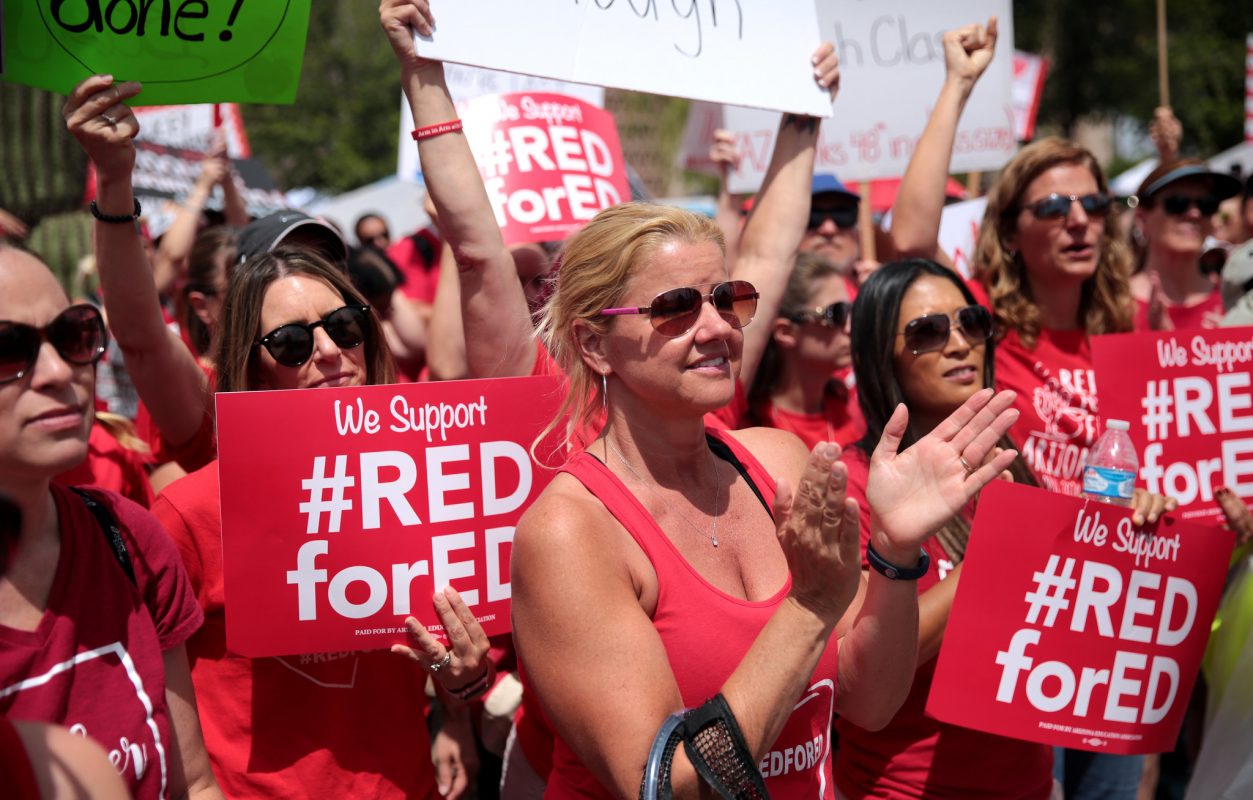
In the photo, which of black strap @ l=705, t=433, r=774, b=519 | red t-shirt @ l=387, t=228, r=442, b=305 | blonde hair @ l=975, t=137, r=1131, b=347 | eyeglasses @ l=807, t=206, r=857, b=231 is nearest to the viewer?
black strap @ l=705, t=433, r=774, b=519

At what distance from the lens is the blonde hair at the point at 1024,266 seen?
13.9 ft

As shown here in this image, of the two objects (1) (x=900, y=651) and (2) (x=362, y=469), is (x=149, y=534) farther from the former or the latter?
(1) (x=900, y=651)

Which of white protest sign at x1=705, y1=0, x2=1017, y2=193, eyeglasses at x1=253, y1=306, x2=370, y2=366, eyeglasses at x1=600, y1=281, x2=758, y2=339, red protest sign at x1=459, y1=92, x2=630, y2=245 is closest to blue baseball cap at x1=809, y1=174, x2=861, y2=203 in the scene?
white protest sign at x1=705, y1=0, x2=1017, y2=193

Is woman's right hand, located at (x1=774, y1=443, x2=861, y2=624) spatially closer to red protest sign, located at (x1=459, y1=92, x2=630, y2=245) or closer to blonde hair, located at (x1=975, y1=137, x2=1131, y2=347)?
blonde hair, located at (x1=975, y1=137, x2=1131, y2=347)

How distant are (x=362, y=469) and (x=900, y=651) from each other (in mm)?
1223

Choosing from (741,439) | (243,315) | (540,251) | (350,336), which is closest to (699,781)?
(741,439)

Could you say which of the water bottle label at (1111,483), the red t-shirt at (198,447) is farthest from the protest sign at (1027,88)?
the red t-shirt at (198,447)

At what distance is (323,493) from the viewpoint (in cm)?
274

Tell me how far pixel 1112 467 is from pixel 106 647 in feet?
8.06

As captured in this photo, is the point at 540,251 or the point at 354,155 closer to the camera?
the point at 540,251

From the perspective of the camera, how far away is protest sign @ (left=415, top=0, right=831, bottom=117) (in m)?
3.15

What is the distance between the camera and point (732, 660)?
7.30ft

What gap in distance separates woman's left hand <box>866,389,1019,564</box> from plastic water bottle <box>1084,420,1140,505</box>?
85 centimetres

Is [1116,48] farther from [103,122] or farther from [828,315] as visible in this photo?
[103,122]
